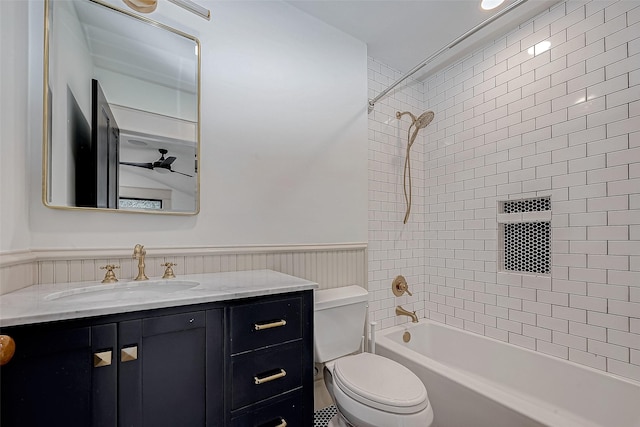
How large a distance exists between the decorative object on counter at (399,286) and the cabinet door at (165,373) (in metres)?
Result: 1.72

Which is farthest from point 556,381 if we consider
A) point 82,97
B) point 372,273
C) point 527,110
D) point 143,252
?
point 82,97

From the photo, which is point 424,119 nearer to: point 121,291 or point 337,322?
point 337,322

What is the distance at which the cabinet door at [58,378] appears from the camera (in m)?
0.75

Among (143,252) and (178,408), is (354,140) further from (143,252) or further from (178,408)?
(178,408)

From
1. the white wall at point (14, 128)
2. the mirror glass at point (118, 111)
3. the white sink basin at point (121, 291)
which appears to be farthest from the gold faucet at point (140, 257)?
the white wall at point (14, 128)

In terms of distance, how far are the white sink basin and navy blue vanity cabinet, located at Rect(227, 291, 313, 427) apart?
348 mm

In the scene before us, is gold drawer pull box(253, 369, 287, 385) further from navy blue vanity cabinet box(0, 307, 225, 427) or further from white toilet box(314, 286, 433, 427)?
white toilet box(314, 286, 433, 427)

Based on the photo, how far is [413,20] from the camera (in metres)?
1.96

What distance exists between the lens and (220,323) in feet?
3.39

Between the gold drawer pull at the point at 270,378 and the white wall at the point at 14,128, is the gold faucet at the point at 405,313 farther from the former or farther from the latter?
the white wall at the point at 14,128

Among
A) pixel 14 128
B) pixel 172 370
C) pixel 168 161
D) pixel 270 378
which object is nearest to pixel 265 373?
pixel 270 378

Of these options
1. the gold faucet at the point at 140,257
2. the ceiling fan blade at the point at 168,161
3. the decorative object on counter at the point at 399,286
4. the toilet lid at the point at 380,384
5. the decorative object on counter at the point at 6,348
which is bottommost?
the toilet lid at the point at 380,384

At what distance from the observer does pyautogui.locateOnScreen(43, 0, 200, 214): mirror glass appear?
4.06 feet

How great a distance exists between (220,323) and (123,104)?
1.17m
